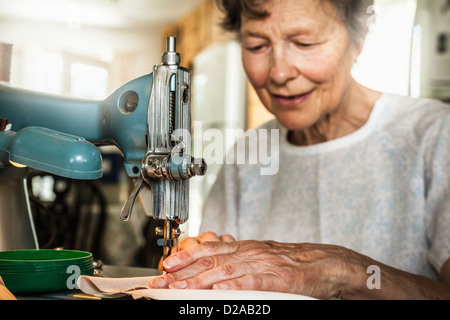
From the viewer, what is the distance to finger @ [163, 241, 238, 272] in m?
0.68

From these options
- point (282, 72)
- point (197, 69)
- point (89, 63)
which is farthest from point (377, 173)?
point (197, 69)

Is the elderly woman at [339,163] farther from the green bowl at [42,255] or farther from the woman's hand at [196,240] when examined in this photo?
the green bowl at [42,255]

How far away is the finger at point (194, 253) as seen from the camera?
68 centimetres

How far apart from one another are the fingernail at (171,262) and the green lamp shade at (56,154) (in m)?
0.16

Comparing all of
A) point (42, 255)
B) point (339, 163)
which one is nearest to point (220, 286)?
point (42, 255)

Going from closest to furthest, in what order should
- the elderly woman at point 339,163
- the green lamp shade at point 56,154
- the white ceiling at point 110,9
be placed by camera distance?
the green lamp shade at point 56,154
the elderly woman at point 339,163
the white ceiling at point 110,9

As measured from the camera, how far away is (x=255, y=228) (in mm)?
1387

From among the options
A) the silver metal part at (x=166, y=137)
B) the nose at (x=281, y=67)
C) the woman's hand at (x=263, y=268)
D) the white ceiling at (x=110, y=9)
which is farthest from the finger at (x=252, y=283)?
the white ceiling at (x=110, y=9)

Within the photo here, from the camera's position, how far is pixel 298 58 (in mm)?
1102

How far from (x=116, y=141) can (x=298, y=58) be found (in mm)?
535

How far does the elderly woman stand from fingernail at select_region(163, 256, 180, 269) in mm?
157

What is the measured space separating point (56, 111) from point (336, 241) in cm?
76

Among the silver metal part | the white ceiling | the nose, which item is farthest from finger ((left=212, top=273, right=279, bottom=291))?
the white ceiling

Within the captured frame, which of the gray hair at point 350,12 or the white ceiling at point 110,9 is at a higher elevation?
the white ceiling at point 110,9
